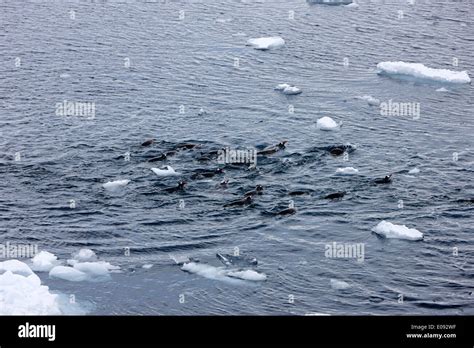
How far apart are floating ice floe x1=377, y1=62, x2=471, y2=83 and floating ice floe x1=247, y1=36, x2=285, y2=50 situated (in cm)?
572

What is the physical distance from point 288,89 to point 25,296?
19493 mm

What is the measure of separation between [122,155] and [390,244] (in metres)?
10.2

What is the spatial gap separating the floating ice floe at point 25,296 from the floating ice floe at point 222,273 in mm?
3915

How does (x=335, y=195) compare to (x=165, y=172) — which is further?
(x=165, y=172)

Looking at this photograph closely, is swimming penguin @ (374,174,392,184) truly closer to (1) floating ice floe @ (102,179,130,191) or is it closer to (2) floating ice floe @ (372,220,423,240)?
(2) floating ice floe @ (372,220,423,240)

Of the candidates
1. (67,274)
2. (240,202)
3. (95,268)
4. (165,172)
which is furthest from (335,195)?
(67,274)

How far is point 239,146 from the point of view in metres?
30.1

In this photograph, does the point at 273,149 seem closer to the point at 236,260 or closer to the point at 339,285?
the point at 236,260

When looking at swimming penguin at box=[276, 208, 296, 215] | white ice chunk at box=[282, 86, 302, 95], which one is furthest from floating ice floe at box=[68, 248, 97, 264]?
white ice chunk at box=[282, 86, 302, 95]

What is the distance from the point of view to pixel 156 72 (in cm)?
3781

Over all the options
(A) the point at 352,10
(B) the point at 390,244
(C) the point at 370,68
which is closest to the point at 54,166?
(B) the point at 390,244

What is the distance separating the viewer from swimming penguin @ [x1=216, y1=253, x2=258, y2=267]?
73.0 feet

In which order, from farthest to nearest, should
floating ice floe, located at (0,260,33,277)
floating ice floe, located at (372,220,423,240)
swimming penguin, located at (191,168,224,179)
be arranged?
swimming penguin, located at (191,168,224,179), floating ice floe, located at (372,220,423,240), floating ice floe, located at (0,260,33,277)

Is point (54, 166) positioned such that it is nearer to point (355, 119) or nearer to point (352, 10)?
point (355, 119)
